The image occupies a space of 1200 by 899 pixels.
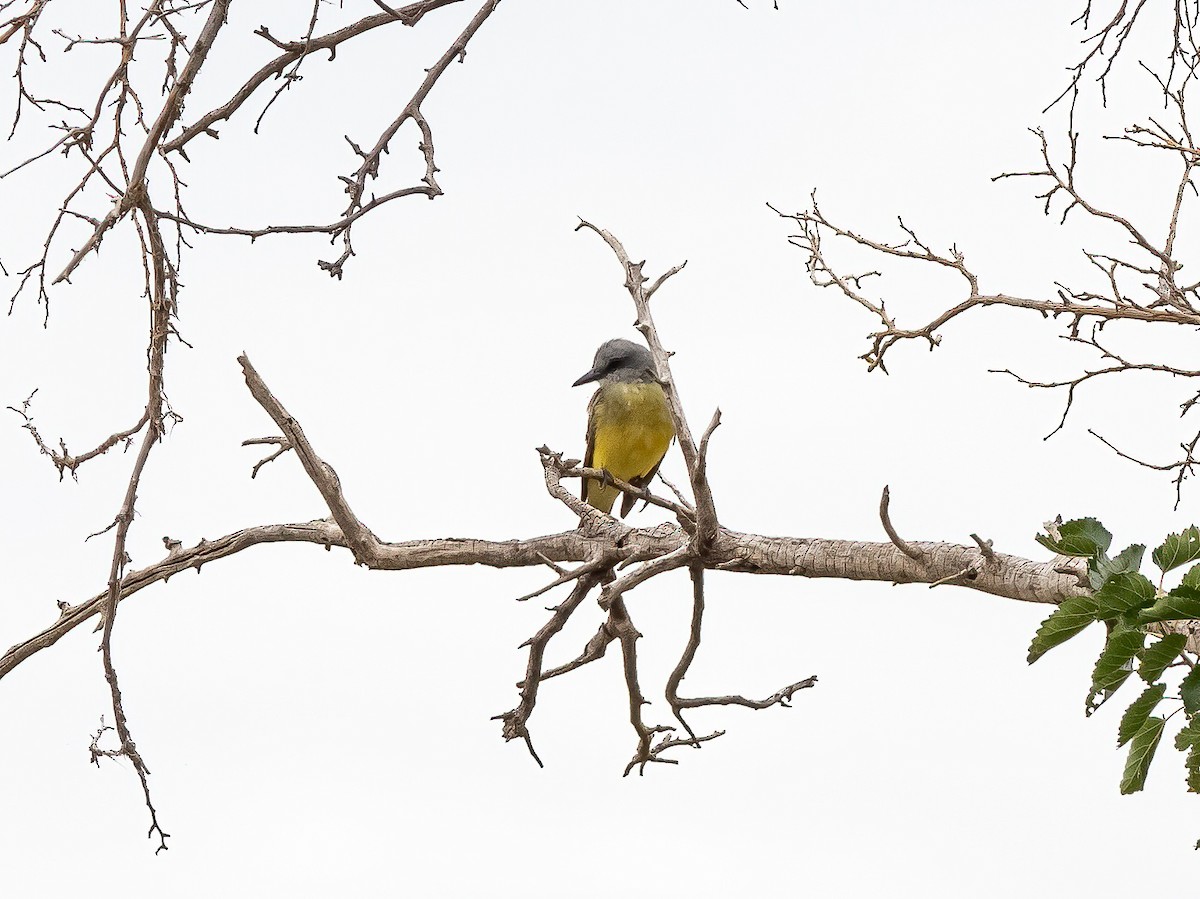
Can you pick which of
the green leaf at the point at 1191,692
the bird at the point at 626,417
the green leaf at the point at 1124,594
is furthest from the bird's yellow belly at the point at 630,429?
the green leaf at the point at 1191,692

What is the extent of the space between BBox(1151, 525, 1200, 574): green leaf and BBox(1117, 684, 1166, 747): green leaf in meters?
0.26

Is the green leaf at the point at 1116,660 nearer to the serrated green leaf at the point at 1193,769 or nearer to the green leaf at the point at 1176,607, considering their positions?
the green leaf at the point at 1176,607

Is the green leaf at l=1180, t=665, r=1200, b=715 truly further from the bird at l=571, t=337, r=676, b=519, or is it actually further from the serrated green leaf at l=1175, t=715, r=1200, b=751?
the bird at l=571, t=337, r=676, b=519

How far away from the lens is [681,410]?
3.76m

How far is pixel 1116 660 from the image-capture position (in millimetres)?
2342

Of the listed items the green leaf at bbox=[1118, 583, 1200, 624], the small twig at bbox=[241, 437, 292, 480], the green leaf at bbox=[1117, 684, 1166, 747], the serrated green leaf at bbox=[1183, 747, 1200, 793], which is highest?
the small twig at bbox=[241, 437, 292, 480]

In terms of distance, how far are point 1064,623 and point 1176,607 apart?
22 cm

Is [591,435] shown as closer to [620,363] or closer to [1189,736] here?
[620,363]

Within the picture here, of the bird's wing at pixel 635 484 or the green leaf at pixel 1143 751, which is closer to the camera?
the green leaf at pixel 1143 751

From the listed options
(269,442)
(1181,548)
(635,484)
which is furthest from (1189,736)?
(635,484)

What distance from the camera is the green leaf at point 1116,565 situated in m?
2.43

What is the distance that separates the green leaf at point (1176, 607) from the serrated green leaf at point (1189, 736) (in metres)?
0.18

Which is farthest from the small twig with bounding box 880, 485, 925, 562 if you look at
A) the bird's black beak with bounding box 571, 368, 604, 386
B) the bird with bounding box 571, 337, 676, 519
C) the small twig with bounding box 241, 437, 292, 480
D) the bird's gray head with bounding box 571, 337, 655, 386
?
the bird's black beak with bounding box 571, 368, 604, 386

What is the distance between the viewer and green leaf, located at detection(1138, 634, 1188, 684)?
7.55 ft
